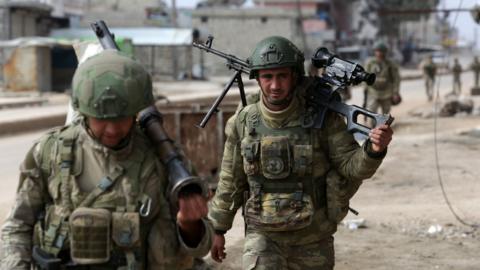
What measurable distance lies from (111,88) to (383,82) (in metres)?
11.4

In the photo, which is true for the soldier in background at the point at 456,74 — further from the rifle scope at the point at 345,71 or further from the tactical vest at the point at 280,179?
the tactical vest at the point at 280,179

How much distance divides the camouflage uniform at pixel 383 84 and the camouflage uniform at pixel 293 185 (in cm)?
978

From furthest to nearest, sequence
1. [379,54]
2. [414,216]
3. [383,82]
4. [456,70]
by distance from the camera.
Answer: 1. [456,70]
2. [383,82]
3. [379,54]
4. [414,216]

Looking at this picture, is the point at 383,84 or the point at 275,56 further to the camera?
the point at 383,84

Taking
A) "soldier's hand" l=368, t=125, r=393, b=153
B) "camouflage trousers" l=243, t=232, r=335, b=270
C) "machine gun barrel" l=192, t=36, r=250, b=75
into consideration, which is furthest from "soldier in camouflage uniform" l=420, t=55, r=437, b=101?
"soldier's hand" l=368, t=125, r=393, b=153

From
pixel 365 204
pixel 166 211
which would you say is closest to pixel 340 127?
pixel 166 211

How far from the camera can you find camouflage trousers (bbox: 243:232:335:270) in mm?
3832

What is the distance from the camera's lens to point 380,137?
3.59m

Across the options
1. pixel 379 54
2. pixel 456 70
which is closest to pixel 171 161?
pixel 379 54

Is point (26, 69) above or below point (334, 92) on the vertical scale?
below

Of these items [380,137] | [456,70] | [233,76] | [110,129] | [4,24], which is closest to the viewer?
[110,129]

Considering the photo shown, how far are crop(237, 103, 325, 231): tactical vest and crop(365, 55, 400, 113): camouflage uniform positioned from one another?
981 centimetres

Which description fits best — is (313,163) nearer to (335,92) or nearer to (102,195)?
(335,92)

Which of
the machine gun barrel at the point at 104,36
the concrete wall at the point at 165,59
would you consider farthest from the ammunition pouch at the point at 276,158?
the concrete wall at the point at 165,59
